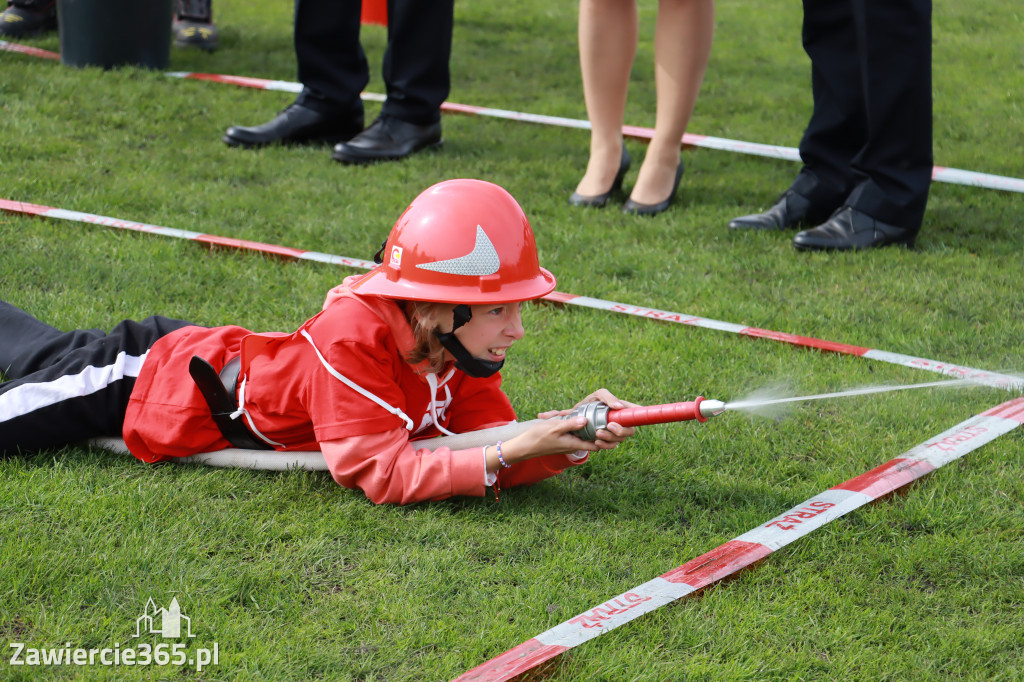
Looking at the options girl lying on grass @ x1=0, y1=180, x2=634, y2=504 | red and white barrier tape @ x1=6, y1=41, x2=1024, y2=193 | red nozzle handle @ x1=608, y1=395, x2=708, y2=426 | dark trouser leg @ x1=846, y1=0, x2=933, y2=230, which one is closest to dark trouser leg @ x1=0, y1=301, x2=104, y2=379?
girl lying on grass @ x1=0, y1=180, x2=634, y2=504

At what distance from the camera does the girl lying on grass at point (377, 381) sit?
110 inches

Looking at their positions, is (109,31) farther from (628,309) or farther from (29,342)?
(628,309)

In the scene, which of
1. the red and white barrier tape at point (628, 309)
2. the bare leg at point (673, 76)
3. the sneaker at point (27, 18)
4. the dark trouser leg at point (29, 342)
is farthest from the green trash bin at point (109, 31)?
the dark trouser leg at point (29, 342)

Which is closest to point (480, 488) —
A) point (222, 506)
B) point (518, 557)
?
point (518, 557)

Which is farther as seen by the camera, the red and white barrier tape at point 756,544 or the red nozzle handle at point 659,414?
the red nozzle handle at point 659,414

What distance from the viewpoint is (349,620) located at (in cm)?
248

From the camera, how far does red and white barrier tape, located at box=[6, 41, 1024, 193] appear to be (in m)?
6.18

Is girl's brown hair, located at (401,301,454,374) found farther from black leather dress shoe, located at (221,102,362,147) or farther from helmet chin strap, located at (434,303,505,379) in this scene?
black leather dress shoe, located at (221,102,362,147)

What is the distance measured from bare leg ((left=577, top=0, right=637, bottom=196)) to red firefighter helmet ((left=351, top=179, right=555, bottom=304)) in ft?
9.49

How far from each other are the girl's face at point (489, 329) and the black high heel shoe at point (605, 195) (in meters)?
2.91

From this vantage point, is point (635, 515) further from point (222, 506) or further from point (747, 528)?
point (222, 506)

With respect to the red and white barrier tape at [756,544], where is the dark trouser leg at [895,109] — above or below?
above

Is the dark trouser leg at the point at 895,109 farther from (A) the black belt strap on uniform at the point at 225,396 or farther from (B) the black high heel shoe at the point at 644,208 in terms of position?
(A) the black belt strap on uniform at the point at 225,396

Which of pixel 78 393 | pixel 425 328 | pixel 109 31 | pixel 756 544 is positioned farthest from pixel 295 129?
pixel 756 544
